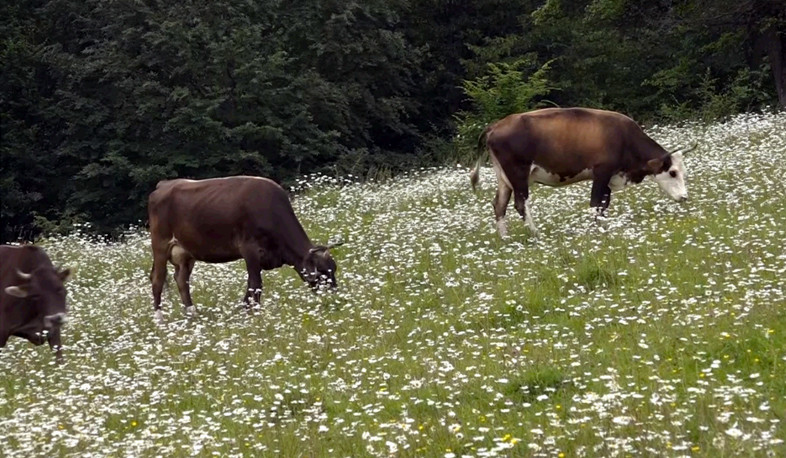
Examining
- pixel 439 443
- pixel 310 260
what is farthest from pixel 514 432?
pixel 310 260

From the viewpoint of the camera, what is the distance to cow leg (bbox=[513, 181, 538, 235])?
13922 millimetres

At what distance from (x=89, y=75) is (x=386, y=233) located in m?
22.3

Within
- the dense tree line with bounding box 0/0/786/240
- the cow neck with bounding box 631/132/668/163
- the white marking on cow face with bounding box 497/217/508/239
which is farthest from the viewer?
the dense tree line with bounding box 0/0/786/240

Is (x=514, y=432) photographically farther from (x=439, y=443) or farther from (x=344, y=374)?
(x=344, y=374)

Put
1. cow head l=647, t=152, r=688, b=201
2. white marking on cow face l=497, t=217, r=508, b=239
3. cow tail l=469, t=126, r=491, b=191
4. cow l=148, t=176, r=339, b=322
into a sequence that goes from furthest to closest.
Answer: cow tail l=469, t=126, r=491, b=191, cow head l=647, t=152, r=688, b=201, white marking on cow face l=497, t=217, r=508, b=239, cow l=148, t=176, r=339, b=322

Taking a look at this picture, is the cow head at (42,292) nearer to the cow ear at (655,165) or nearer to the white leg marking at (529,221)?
the white leg marking at (529,221)

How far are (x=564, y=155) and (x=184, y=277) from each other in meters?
5.45

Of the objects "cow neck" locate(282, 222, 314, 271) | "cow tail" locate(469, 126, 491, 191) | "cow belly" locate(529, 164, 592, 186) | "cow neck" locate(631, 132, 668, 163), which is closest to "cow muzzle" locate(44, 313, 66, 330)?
"cow neck" locate(282, 222, 314, 271)

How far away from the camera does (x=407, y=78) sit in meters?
40.4

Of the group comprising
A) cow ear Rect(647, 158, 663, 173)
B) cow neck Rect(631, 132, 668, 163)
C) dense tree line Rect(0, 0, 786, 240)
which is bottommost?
dense tree line Rect(0, 0, 786, 240)

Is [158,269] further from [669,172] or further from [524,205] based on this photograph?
[669,172]

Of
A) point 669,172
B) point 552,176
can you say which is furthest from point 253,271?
point 669,172

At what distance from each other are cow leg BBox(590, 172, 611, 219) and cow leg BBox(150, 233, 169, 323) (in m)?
5.88

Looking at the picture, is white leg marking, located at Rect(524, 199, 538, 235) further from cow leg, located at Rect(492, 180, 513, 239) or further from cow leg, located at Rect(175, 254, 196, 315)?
cow leg, located at Rect(175, 254, 196, 315)
